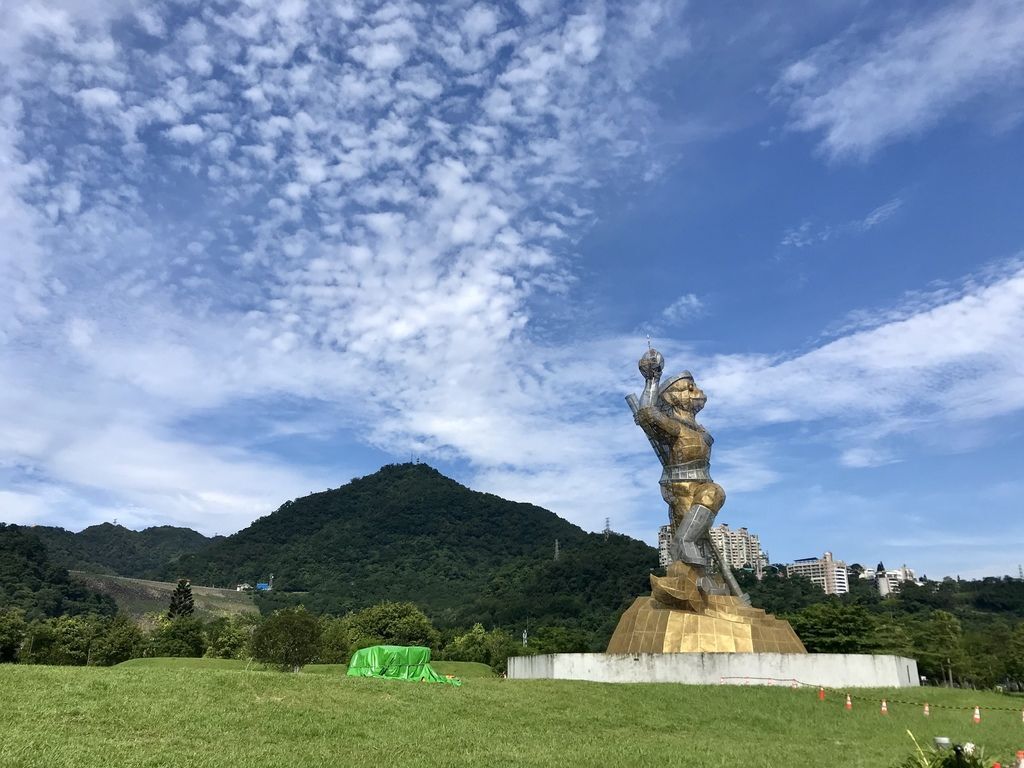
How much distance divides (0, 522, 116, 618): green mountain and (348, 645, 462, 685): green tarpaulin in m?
67.7

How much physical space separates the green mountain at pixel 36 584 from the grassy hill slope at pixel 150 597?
3.77 meters

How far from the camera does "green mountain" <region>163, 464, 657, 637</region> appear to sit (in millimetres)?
74062

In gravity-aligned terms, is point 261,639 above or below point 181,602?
below

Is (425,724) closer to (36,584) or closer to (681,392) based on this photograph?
(681,392)

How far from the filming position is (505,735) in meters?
11.5

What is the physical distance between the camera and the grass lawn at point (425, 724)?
941 centimetres

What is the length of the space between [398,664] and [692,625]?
790 cm

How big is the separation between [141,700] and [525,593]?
68.6 meters

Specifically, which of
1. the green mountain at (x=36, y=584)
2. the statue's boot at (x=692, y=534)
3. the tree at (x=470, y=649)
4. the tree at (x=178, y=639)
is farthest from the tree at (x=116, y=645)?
the statue's boot at (x=692, y=534)

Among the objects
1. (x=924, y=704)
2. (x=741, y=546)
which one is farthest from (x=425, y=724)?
(x=741, y=546)

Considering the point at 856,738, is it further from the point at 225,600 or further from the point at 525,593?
the point at 225,600

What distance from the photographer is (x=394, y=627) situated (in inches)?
2025

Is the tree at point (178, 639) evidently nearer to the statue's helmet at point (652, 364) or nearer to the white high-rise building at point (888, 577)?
the statue's helmet at point (652, 364)

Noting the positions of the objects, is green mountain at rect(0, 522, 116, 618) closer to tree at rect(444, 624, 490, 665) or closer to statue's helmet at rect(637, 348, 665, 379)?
tree at rect(444, 624, 490, 665)
